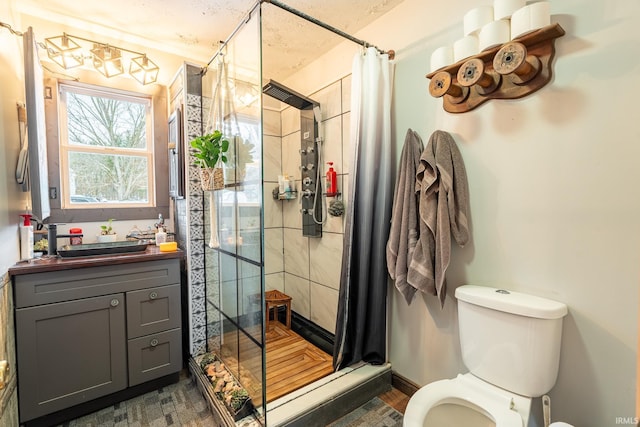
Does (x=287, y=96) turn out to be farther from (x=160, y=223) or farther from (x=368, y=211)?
(x=160, y=223)

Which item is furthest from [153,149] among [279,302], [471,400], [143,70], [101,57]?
[471,400]

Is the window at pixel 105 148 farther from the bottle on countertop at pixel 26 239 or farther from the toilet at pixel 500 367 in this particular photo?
the toilet at pixel 500 367

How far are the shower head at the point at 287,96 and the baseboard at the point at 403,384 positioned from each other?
2.08 meters

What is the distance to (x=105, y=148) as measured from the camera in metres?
2.21

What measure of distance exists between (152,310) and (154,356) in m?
0.30

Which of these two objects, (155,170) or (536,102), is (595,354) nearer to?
(536,102)

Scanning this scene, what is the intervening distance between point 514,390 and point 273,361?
154 cm

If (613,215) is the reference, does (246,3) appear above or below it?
above

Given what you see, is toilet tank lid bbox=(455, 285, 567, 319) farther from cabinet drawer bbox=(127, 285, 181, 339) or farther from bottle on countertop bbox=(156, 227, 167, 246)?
bottle on countertop bbox=(156, 227, 167, 246)

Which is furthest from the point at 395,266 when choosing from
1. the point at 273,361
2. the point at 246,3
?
the point at 246,3

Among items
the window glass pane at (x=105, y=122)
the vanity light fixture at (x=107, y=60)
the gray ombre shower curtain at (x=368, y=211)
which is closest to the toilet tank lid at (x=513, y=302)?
the gray ombre shower curtain at (x=368, y=211)

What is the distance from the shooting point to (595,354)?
115cm

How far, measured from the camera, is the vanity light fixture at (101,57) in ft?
6.24

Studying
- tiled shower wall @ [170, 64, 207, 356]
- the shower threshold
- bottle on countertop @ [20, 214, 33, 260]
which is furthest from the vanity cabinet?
the shower threshold
